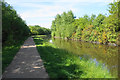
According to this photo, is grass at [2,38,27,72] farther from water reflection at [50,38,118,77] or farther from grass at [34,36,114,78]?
water reflection at [50,38,118,77]

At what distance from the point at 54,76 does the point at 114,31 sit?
2479cm

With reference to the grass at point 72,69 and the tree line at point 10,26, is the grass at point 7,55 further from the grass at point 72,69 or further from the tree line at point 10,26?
the grass at point 72,69

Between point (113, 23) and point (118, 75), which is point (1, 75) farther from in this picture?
point (113, 23)

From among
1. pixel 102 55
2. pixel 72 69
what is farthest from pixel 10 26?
pixel 102 55

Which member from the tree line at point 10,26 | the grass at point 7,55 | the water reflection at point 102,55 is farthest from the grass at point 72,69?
the tree line at point 10,26

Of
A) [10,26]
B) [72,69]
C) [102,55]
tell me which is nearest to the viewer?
[72,69]

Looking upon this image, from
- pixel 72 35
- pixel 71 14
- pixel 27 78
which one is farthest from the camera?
pixel 71 14

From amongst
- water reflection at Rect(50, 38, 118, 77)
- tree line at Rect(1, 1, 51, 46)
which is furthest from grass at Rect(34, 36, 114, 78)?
tree line at Rect(1, 1, 51, 46)

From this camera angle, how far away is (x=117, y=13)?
2495cm

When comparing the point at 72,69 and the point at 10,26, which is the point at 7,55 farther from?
the point at 72,69

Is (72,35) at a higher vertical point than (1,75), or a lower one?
higher

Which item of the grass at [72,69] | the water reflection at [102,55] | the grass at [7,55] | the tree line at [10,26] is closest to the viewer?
the grass at [72,69]

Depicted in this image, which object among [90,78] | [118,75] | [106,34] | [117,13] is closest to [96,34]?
[106,34]

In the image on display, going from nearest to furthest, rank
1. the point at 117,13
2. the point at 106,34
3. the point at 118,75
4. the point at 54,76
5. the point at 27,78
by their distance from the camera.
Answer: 1. the point at 27,78
2. the point at 54,76
3. the point at 118,75
4. the point at 117,13
5. the point at 106,34
